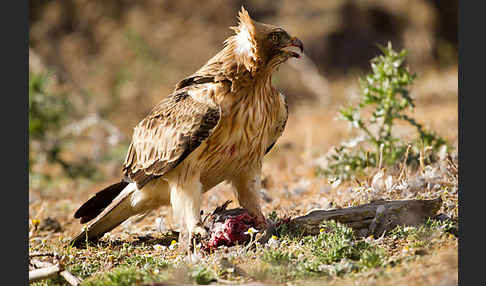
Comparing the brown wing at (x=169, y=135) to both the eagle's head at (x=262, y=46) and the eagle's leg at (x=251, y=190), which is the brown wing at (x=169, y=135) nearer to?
the eagle's head at (x=262, y=46)

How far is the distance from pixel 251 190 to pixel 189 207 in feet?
2.31

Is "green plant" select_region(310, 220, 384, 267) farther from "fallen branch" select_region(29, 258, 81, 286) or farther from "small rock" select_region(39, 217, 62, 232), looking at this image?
"small rock" select_region(39, 217, 62, 232)

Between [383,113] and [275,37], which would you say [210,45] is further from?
[275,37]

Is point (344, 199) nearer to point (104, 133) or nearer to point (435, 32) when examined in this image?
point (104, 133)

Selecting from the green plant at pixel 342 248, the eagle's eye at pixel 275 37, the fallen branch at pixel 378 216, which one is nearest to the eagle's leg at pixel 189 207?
the fallen branch at pixel 378 216

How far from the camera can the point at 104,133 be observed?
428 inches

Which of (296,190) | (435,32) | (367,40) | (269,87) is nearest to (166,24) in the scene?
(367,40)

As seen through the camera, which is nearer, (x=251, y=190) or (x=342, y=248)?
(x=342, y=248)

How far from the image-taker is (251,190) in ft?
17.5

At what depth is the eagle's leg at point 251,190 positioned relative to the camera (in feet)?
17.3

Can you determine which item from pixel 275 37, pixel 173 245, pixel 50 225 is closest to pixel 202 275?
pixel 173 245

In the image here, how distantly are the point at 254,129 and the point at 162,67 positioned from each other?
32.5 feet

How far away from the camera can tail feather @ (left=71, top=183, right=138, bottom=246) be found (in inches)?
214

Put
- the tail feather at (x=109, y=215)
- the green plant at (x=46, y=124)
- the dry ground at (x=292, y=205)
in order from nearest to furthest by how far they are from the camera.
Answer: the dry ground at (x=292, y=205) < the tail feather at (x=109, y=215) < the green plant at (x=46, y=124)
